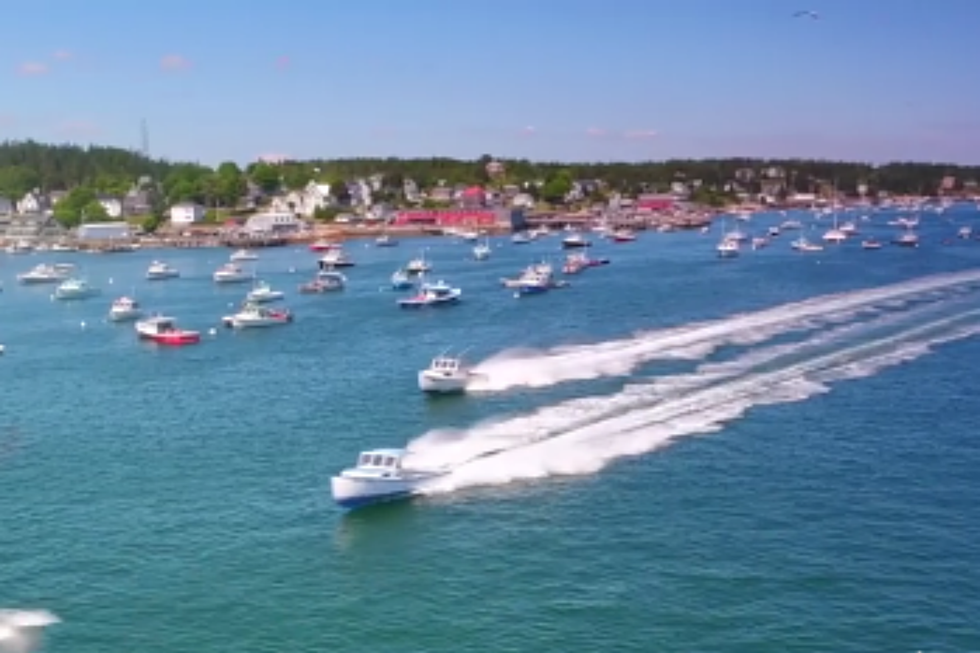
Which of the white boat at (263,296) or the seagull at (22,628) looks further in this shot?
the white boat at (263,296)

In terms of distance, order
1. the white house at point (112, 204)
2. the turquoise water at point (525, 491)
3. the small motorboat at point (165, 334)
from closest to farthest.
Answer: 1. the turquoise water at point (525, 491)
2. the small motorboat at point (165, 334)
3. the white house at point (112, 204)

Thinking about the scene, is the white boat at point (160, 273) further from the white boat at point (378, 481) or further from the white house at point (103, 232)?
the white boat at point (378, 481)

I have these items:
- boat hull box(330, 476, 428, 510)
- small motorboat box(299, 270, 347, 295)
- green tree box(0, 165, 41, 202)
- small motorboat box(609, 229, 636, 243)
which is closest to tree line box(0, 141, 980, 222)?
green tree box(0, 165, 41, 202)

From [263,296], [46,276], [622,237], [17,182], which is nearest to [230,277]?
[263,296]

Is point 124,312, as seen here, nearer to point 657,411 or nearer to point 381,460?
point 657,411

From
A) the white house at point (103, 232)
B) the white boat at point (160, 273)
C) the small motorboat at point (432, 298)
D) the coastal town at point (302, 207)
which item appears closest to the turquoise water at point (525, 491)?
the small motorboat at point (432, 298)

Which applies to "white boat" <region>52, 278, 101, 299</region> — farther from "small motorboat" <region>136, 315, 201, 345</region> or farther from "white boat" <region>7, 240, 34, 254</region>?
"white boat" <region>7, 240, 34, 254</region>
